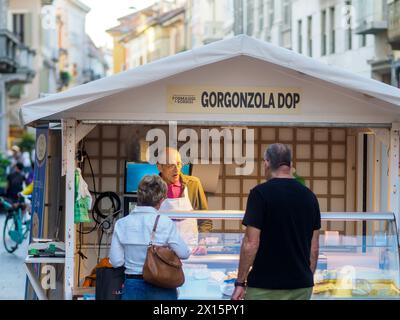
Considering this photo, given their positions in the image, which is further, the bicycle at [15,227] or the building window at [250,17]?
the building window at [250,17]

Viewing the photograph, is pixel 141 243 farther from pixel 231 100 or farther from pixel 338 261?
pixel 231 100

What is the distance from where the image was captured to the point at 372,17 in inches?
1382

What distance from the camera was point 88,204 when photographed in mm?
9891

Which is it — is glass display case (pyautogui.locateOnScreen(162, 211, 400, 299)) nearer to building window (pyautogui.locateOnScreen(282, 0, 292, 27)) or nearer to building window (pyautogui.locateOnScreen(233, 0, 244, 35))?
building window (pyautogui.locateOnScreen(233, 0, 244, 35))

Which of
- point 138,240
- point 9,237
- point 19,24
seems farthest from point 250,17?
point 138,240

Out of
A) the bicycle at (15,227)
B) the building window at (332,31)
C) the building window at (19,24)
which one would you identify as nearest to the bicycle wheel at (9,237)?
the bicycle at (15,227)

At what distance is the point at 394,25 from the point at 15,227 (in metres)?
17.0

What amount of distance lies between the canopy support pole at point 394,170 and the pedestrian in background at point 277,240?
2788 mm

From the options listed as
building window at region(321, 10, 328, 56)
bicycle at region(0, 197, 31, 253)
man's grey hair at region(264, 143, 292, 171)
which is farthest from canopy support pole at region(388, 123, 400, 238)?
building window at region(321, 10, 328, 56)

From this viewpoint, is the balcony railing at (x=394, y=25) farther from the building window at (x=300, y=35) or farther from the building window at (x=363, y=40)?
the building window at (x=300, y=35)

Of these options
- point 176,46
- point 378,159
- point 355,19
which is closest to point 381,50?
point 355,19

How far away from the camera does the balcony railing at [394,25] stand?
32.0 metres
